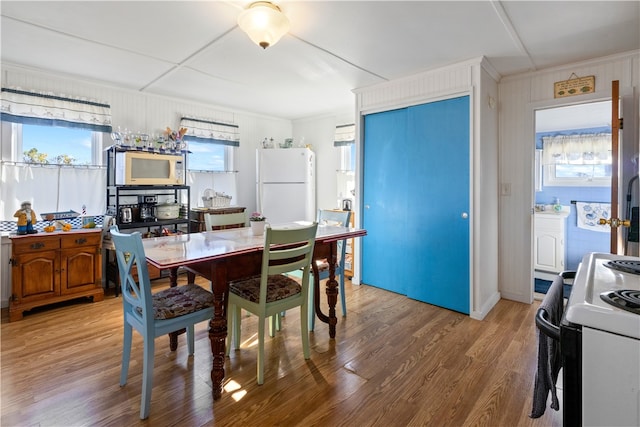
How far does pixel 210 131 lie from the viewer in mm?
4430

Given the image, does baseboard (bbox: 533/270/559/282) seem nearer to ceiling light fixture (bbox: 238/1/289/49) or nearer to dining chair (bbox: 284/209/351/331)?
dining chair (bbox: 284/209/351/331)

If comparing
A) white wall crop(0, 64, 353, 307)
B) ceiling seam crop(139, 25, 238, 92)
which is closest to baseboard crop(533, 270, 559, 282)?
white wall crop(0, 64, 353, 307)

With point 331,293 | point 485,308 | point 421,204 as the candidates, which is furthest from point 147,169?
point 485,308

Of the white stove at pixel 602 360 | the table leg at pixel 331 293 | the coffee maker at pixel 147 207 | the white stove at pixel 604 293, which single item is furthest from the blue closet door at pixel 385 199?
the white stove at pixel 602 360

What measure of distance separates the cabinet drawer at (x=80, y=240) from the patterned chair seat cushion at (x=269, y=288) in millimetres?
1963

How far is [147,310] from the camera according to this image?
1.65m

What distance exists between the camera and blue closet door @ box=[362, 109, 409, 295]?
3.42 m

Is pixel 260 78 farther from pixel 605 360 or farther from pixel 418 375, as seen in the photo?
pixel 605 360

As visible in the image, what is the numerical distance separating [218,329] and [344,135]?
3464 millimetres

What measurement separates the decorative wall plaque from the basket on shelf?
12.9 feet

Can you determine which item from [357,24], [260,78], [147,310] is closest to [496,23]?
[357,24]

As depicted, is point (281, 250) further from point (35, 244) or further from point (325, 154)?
point (325, 154)

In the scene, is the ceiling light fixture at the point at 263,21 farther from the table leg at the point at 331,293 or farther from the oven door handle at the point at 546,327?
the oven door handle at the point at 546,327

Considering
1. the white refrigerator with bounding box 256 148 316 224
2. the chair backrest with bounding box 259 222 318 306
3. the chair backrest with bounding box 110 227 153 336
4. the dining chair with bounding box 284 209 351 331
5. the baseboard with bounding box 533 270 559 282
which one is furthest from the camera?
the white refrigerator with bounding box 256 148 316 224
